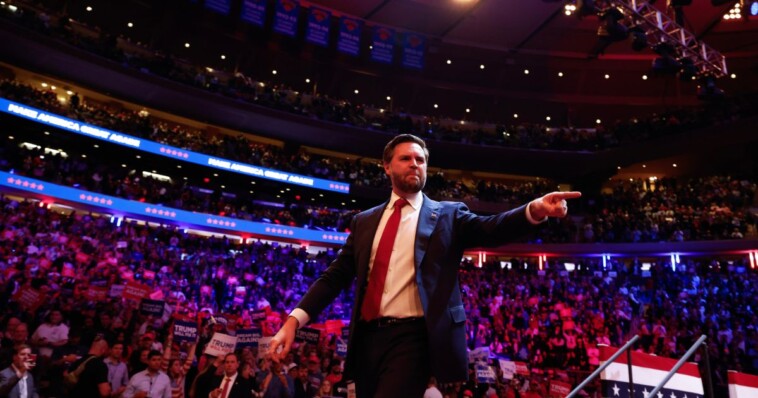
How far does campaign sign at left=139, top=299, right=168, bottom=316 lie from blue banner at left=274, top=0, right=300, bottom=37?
1652 cm

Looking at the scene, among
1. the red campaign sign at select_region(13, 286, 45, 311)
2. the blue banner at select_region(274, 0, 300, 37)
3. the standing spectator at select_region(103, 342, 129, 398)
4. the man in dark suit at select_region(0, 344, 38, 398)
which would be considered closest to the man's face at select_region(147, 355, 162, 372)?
the standing spectator at select_region(103, 342, 129, 398)

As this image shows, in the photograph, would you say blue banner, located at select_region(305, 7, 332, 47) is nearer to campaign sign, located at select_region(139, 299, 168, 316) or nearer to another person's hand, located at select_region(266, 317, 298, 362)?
campaign sign, located at select_region(139, 299, 168, 316)

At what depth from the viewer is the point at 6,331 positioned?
255 inches

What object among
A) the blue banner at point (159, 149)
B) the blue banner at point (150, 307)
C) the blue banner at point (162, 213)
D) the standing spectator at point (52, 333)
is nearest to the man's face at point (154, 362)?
the standing spectator at point (52, 333)

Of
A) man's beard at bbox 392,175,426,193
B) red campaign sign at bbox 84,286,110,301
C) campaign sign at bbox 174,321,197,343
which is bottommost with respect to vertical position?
campaign sign at bbox 174,321,197,343

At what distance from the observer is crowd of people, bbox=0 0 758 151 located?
19422 mm

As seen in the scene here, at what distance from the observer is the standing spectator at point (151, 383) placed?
18.1 ft

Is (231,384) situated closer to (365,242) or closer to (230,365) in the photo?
(230,365)

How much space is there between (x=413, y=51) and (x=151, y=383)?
21809 mm

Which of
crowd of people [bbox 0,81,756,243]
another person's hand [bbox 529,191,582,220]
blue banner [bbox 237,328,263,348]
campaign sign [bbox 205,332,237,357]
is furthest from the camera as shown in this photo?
crowd of people [bbox 0,81,756,243]

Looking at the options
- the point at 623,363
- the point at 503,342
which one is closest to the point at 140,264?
the point at 503,342

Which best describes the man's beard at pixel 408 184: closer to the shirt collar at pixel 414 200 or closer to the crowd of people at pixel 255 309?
the shirt collar at pixel 414 200

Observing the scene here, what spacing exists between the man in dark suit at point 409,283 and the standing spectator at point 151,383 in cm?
437

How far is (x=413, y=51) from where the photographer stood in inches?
985
